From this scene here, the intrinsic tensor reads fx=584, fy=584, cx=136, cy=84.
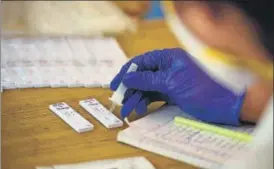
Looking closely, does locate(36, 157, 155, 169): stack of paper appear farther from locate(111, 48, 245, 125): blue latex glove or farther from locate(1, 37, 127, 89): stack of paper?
locate(1, 37, 127, 89): stack of paper

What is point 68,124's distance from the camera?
3.01ft

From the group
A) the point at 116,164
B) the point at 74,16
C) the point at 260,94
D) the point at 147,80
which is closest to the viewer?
the point at 260,94

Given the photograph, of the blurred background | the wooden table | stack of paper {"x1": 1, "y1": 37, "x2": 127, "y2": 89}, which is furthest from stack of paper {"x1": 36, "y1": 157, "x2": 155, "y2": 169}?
the blurred background

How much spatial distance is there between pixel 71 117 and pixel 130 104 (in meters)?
0.10

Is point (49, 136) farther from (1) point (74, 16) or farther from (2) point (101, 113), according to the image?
(1) point (74, 16)

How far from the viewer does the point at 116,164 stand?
2.67ft

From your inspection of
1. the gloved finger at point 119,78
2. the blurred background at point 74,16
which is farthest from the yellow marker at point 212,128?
the blurred background at point 74,16

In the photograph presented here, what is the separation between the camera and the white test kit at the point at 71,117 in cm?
90

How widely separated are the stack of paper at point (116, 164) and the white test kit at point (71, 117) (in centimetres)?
10

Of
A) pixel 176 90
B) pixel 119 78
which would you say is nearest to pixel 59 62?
pixel 119 78

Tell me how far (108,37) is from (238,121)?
568mm

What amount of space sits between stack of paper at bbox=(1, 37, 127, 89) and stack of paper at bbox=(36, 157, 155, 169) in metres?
0.29

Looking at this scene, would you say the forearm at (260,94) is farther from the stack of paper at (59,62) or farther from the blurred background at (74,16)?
the blurred background at (74,16)

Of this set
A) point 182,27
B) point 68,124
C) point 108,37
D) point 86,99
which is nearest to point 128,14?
point 108,37
